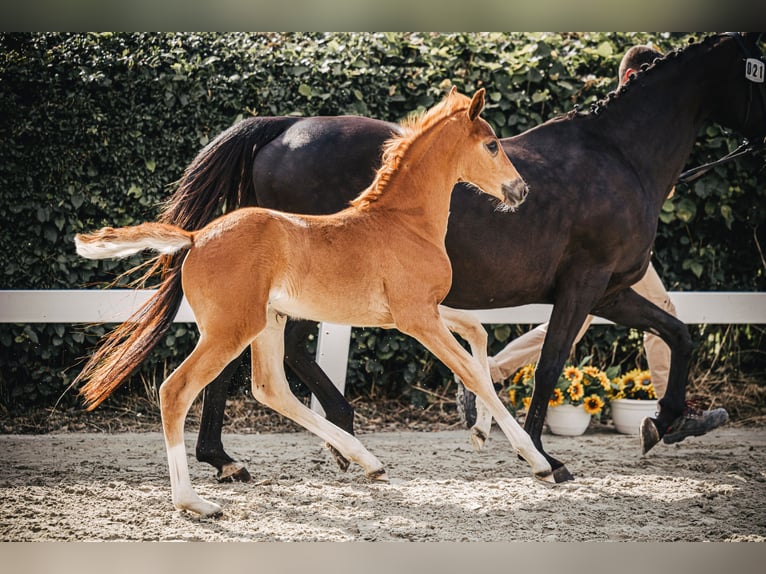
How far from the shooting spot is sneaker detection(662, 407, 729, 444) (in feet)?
15.1

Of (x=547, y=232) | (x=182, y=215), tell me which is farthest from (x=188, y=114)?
(x=547, y=232)

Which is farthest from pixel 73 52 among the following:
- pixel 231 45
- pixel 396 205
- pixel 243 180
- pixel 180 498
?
pixel 180 498

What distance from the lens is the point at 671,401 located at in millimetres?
4605

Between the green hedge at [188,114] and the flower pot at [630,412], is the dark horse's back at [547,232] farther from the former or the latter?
the green hedge at [188,114]

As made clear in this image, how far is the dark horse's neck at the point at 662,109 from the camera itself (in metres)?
4.44

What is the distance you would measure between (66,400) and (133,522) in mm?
2551

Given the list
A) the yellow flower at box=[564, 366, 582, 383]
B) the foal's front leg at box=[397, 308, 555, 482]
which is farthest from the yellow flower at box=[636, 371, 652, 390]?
the foal's front leg at box=[397, 308, 555, 482]

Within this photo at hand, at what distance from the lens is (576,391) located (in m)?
5.33

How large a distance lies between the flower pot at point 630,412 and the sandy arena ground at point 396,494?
9.9 inches

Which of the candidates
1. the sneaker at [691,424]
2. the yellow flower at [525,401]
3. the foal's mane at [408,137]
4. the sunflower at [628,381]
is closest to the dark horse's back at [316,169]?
the foal's mane at [408,137]

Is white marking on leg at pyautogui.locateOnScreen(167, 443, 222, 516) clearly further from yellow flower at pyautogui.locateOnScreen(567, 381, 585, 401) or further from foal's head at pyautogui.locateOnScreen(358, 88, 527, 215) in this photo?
yellow flower at pyautogui.locateOnScreen(567, 381, 585, 401)

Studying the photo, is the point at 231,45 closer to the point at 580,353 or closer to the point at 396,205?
the point at 396,205

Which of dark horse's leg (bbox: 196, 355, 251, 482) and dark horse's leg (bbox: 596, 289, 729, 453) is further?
dark horse's leg (bbox: 596, 289, 729, 453)

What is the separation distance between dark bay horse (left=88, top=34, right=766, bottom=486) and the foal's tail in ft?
1.91
